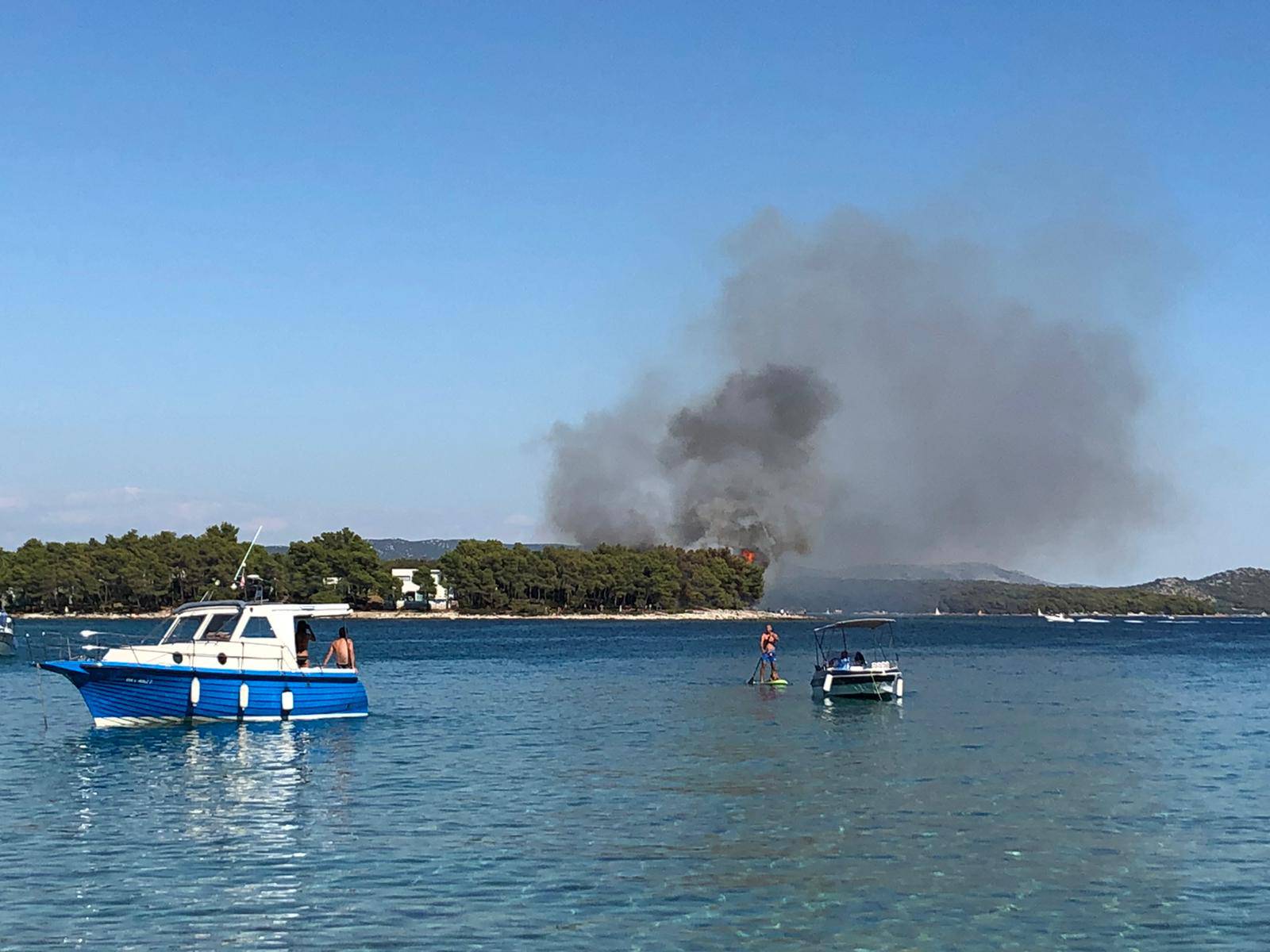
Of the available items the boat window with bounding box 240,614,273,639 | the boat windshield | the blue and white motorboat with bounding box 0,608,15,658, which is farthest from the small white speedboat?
the blue and white motorboat with bounding box 0,608,15,658

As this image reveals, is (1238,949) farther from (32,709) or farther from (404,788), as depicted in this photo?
(32,709)

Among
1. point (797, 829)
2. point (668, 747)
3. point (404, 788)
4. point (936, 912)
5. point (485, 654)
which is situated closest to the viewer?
point (936, 912)

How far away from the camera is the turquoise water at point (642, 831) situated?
22.6m

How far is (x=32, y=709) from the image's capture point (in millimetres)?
62562

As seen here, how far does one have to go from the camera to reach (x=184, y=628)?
173 feet

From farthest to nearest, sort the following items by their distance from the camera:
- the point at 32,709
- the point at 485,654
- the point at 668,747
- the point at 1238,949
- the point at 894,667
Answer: the point at 485,654 → the point at 894,667 → the point at 32,709 → the point at 668,747 → the point at 1238,949

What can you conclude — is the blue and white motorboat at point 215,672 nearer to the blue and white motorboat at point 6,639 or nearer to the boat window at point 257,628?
the boat window at point 257,628

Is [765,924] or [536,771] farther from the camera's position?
[536,771]

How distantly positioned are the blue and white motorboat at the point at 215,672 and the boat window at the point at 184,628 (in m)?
0.03

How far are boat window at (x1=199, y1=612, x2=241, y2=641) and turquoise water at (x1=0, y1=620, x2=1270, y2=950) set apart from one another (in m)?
3.71

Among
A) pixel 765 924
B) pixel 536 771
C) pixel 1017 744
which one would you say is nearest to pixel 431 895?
pixel 765 924

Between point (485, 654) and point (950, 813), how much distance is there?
334 feet

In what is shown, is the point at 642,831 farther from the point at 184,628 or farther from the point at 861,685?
the point at 861,685

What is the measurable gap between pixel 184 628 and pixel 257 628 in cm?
285
